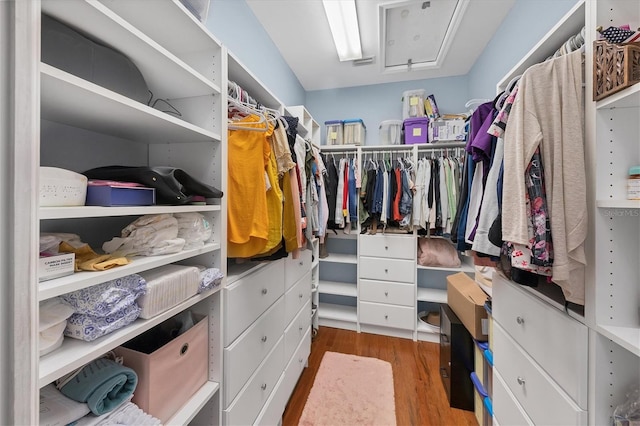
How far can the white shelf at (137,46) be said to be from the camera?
1.90 feet

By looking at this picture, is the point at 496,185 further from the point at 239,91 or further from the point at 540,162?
the point at 239,91

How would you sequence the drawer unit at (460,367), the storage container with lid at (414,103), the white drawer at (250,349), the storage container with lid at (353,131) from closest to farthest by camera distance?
the white drawer at (250,349), the drawer unit at (460,367), the storage container with lid at (414,103), the storage container with lid at (353,131)

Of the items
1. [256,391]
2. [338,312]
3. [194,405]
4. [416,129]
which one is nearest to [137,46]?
[194,405]

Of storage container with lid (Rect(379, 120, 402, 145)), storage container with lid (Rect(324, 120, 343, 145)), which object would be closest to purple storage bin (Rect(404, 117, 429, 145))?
storage container with lid (Rect(379, 120, 402, 145))

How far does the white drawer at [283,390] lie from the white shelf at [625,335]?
140 centimetres

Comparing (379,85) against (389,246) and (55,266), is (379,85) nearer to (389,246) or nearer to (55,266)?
(389,246)

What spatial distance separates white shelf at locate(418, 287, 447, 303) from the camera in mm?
2525

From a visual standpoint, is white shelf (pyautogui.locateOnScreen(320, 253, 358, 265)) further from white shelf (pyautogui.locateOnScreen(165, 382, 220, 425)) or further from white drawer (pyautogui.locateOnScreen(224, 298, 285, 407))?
white shelf (pyautogui.locateOnScreen(165, 382, 220, 425))

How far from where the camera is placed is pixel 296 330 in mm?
1749

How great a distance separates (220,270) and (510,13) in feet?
8.84

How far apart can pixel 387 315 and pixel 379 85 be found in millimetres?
2636

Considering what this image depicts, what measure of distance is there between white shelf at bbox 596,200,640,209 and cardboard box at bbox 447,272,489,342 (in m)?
1.02

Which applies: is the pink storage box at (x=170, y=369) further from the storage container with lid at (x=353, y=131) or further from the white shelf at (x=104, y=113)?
the storage container with lid at (x=353, y=131)

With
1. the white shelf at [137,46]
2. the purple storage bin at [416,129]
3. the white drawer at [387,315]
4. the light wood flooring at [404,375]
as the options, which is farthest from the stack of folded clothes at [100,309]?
the purple storage bin at [416,129]
